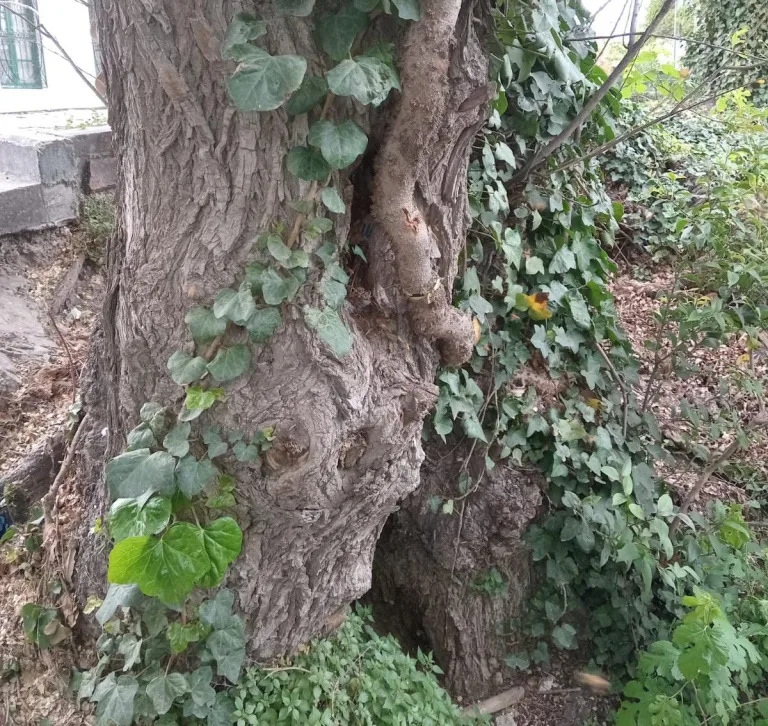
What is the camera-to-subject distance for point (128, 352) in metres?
1.54

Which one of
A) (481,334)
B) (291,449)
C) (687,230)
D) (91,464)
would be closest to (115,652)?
(91,464)

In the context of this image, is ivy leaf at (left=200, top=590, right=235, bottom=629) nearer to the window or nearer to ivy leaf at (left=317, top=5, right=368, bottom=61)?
ivy leaf at (left=317, top=5, right=368, bottom=61)

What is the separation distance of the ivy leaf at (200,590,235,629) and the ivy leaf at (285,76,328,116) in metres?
1.23

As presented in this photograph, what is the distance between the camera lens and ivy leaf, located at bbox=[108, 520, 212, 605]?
4.31 feet

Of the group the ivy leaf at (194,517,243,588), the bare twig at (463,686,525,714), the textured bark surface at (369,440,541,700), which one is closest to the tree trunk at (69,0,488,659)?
the ivy leaf at (194,517,243,588)

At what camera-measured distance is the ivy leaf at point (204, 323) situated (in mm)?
1378

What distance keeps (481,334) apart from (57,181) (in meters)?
2.42

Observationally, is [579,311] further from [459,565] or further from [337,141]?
[337,141]

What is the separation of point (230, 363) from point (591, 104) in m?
1.59

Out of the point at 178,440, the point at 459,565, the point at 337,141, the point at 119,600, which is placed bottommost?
the point at 459,565

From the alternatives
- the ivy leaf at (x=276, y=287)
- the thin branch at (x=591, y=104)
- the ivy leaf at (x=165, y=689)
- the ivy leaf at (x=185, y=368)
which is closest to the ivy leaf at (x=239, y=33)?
the ivy leaf at (x=276, y=287)

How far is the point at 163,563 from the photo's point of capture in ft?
4.39

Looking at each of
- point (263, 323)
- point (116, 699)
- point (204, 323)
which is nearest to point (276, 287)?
point (263, 323)

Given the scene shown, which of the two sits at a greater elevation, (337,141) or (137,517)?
(337,141)
